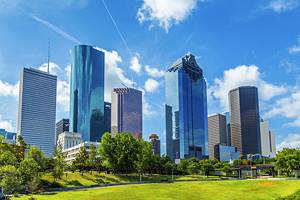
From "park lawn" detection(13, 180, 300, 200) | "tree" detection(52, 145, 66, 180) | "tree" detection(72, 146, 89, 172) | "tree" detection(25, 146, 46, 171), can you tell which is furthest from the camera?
"tree" detection(72, 146, 89, 172)

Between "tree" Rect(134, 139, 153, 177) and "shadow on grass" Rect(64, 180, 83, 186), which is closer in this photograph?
"shadow on grass" Rect(64, 180, 83, 186)

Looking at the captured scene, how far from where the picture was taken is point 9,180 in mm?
72875

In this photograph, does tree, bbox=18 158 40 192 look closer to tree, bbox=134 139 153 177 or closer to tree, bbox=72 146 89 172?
tree, bbox=72 146 89 172

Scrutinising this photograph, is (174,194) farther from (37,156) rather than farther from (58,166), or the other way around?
(37,156)

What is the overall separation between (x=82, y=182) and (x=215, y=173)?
9952 centimetres

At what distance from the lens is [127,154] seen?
5418 inches

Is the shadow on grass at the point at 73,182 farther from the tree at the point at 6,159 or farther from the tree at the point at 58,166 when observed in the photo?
the tree at the point at 6,159

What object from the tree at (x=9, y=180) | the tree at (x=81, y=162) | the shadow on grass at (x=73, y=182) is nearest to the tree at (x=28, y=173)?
the tree at (x=9, y=180)

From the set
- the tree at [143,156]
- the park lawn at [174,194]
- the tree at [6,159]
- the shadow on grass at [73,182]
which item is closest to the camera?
the park lawn at [174,194]

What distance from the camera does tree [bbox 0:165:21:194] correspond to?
237ft

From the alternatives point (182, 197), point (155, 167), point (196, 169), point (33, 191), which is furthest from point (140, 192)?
point (196, 169)

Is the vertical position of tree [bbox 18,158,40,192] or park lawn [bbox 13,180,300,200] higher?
tree [bbox 18,158,40,192]

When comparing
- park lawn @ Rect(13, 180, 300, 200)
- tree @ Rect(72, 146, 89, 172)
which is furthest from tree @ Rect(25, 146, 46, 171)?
tree @ Rect(72, 146, 89, 172)

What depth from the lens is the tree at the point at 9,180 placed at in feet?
237
